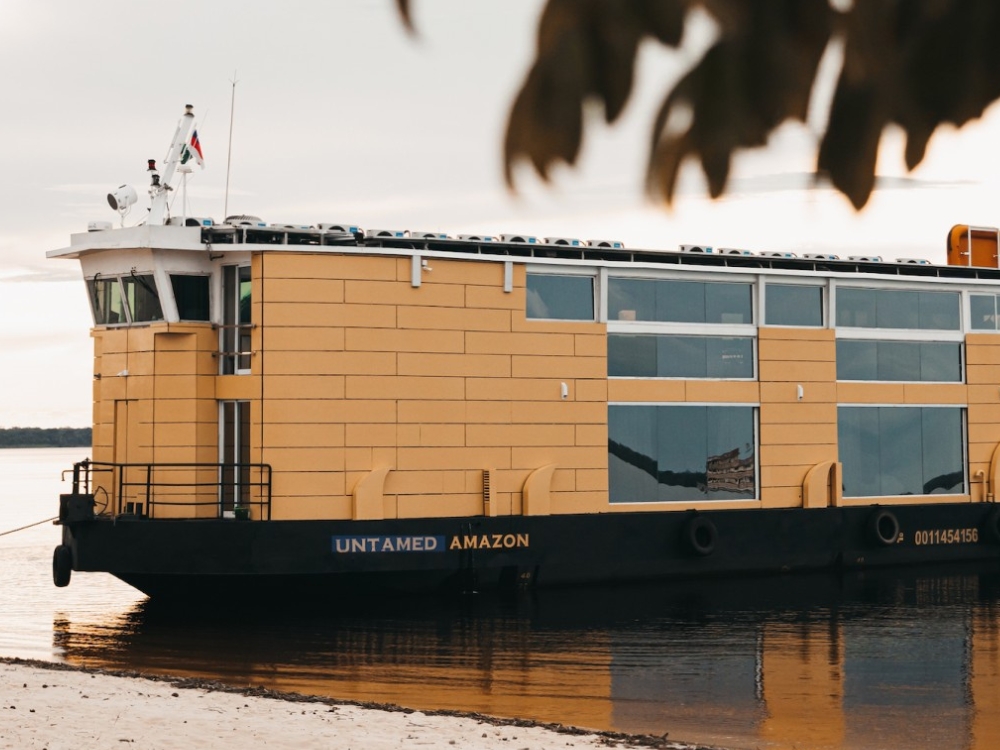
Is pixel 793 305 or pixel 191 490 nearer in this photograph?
pixel 191 490

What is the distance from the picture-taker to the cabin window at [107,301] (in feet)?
85.0

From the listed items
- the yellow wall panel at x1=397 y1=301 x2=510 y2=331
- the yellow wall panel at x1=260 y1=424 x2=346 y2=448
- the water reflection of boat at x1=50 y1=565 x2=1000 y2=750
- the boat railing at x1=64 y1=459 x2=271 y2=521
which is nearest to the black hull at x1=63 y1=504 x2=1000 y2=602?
the boat railing at x1=64 y1=459 x2=271 y2=521

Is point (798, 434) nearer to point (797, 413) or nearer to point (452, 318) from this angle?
point (797, 413)

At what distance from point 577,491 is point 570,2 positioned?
25027 mm

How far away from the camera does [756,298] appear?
29.1 meters

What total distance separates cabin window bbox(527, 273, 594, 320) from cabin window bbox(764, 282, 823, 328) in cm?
426

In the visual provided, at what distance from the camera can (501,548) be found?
26.1m

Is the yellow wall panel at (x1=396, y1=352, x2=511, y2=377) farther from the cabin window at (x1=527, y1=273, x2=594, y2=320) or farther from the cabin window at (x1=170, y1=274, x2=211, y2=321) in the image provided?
the cabin window at (x1=170, y1=274, x2=211, y2=321)

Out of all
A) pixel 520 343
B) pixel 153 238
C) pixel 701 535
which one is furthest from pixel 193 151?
pixel 701 535

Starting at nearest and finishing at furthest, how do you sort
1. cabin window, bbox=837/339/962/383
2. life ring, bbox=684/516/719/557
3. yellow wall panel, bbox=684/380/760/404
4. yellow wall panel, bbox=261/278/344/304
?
yellow wall panel, bbox=261/278/344/304, life ring, bbox=684/516/719/557, yellow wall panel, bbox=684/380/760/404, cabin window, bbox=837/339/962/383

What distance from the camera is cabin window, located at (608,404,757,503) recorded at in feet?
90.7

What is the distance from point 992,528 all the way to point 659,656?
12912 millimetres

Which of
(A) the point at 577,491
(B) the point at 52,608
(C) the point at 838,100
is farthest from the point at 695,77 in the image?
(B) the point at 52,608

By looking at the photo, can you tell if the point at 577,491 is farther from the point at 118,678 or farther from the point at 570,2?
the point at 570,2
